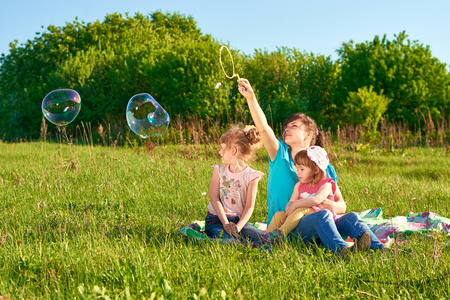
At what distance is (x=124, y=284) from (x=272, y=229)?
1.76 meters

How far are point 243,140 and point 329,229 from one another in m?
1.21

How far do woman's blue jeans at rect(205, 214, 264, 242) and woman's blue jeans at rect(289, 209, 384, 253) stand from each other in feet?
1.13

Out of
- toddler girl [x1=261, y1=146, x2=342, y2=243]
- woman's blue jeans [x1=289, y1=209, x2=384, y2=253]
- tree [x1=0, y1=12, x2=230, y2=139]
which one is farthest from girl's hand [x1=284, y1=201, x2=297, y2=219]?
tree [x1=0, y1=12, x2=230, y2=139]

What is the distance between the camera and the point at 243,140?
13.1 ft

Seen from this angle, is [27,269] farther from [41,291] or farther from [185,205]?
[185,205]

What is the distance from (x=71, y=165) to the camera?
6.84m

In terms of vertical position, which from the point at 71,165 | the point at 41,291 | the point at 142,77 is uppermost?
the point at 142,77

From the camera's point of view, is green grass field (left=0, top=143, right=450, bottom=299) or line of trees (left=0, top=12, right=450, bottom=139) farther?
line of trees (left=0, top=12, right=450, bottom=139)

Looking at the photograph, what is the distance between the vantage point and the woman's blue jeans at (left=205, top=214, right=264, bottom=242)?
147 inches

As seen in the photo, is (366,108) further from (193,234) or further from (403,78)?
(193,234)

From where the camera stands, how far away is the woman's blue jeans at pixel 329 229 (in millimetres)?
3219

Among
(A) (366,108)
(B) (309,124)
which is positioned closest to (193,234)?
(B) (309,124)

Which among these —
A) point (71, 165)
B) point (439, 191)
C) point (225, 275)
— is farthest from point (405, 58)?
point (225, 275)

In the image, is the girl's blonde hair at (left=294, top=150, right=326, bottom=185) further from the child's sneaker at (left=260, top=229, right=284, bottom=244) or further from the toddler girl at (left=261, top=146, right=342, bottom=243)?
the child's sneaker at (left=260, top=229, right=284, bottom=244)
